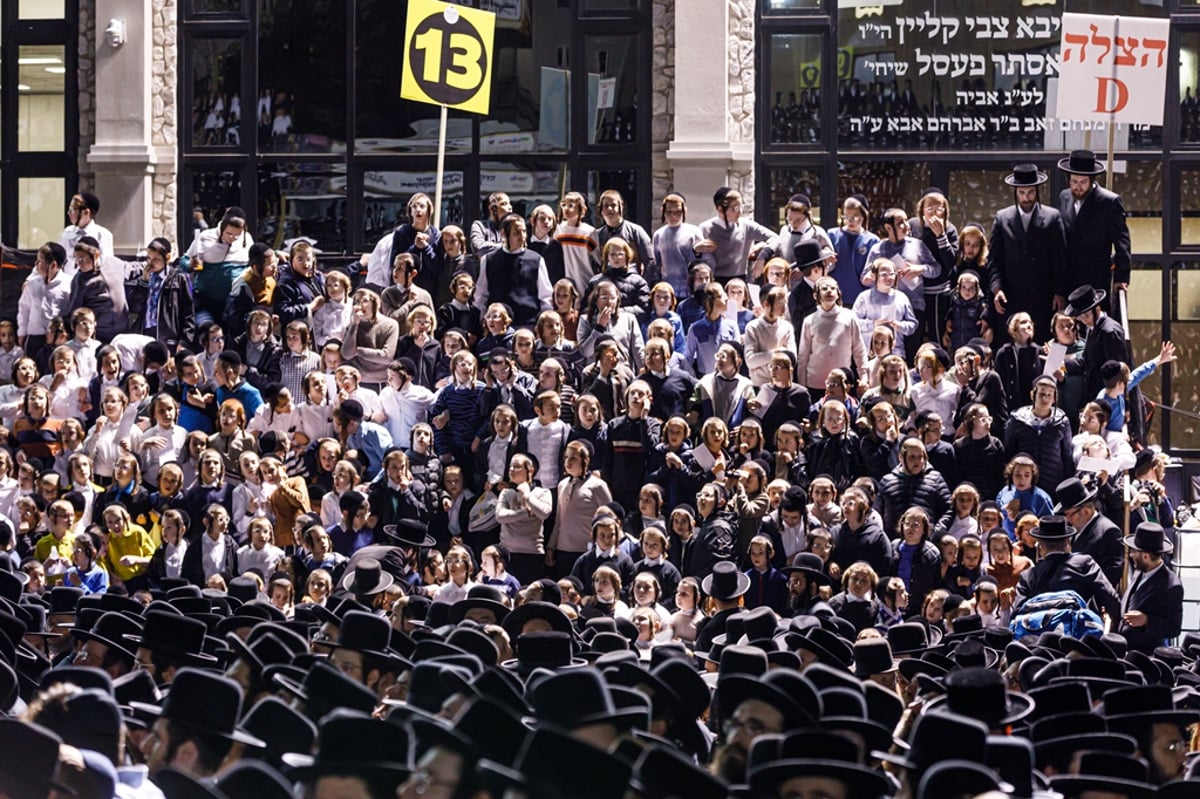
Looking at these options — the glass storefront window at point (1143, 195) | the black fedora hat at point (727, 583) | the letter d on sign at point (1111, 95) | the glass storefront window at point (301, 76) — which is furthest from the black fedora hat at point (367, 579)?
the glass storefront window at point (1143, 195)

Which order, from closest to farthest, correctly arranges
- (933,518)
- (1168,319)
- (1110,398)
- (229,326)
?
1. (933,518)
2. (1110,398)
3. (229,326)
4. (1168,319)

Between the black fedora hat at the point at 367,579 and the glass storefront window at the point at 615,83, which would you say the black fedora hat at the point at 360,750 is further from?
the glass storefront window at the point at 615,83

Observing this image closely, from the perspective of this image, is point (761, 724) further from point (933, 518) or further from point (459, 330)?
point (459, 330)

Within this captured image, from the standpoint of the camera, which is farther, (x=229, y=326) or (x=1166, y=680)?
(x=229, y=326)

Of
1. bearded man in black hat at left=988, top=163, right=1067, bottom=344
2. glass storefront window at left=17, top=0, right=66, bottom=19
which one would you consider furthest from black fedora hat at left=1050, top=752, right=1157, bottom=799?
glass storefront window at left=17, top=0, right=66, bottom=19

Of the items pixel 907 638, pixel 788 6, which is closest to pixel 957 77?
pixel 788 6

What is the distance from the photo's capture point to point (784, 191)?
22.6m

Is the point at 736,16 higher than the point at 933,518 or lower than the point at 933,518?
higher

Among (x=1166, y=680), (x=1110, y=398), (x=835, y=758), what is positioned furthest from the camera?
(x=1110, y=398)

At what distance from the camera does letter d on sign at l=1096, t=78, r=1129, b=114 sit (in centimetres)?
1766

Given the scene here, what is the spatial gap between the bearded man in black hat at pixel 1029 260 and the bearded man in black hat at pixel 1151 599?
3656 millimetres

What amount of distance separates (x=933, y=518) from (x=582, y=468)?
2.52 meters

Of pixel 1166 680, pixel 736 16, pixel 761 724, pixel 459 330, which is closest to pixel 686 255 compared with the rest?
pixel 459 330

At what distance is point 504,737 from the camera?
7.51 m
